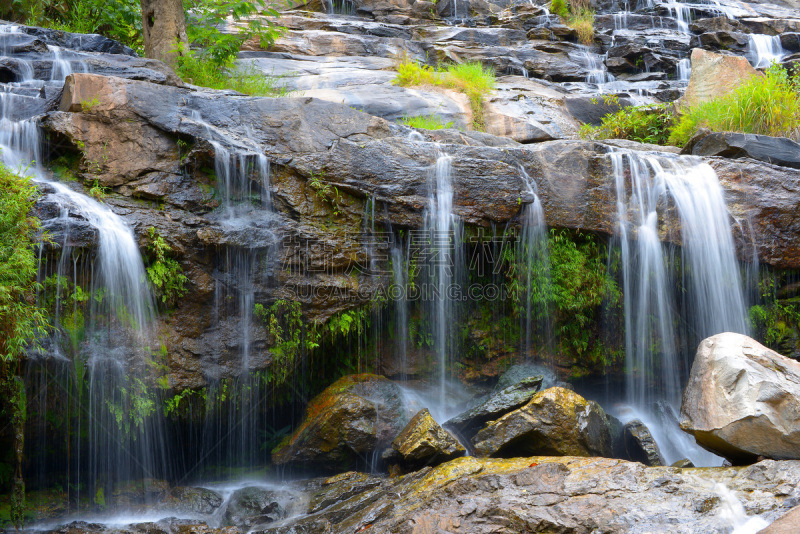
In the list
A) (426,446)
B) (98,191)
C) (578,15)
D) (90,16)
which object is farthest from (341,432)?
(578,15)

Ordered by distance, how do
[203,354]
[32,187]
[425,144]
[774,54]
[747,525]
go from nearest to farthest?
[747,525]
[32,187]
[203,354]
[425,144]
[774,54]

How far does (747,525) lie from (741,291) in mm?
4203

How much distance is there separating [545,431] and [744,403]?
172cm

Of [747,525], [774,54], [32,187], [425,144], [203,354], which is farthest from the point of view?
[774,54]

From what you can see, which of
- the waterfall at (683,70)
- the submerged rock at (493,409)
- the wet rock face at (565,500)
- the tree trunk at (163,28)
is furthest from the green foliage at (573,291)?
the waterfall at (683,70)

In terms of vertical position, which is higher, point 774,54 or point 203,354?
point 774,54

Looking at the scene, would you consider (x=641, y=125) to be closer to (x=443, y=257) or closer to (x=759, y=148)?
(x=759, y=148)

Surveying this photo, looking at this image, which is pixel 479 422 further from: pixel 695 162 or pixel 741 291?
pixel 695 162

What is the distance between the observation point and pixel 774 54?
47.1 feet

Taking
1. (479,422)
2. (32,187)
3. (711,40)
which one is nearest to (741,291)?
(479,422)

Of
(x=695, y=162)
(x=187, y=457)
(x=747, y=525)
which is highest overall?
(x=695, y=162)

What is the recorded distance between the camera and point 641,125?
10.4 m

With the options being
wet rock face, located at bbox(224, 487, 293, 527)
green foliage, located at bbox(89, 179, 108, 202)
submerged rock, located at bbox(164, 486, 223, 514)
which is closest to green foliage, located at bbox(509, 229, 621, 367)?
wet rock face, located at bbox(224, 487, 293, 527)

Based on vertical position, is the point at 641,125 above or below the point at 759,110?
below
